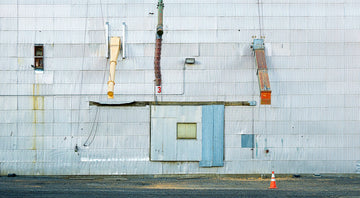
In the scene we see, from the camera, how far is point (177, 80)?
23.8 metres

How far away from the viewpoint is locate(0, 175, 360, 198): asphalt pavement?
17.7 metres

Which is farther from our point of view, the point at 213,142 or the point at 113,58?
the point at 213,142

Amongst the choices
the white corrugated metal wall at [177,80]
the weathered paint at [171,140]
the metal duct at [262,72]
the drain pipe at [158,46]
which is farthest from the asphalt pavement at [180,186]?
the drain pipe at [158,46]

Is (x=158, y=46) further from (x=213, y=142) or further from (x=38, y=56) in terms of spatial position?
(x=38, y=56)

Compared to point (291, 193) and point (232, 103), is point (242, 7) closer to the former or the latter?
point (232, 103)

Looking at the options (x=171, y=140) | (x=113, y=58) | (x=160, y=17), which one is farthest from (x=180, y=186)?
(x=160, y=17)

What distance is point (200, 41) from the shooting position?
23797mm

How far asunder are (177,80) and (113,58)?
3.23 metres

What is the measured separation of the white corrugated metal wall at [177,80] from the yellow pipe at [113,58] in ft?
1.90

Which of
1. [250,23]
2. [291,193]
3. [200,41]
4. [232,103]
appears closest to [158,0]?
[200,41]

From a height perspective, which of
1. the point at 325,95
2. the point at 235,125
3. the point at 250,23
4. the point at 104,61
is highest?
the point at 250,23

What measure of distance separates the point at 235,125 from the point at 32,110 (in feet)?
32.2

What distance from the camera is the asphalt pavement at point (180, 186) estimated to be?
1772cm

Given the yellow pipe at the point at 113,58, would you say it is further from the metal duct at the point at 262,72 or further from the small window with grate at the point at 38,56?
the metal duct at the point at 262,72
